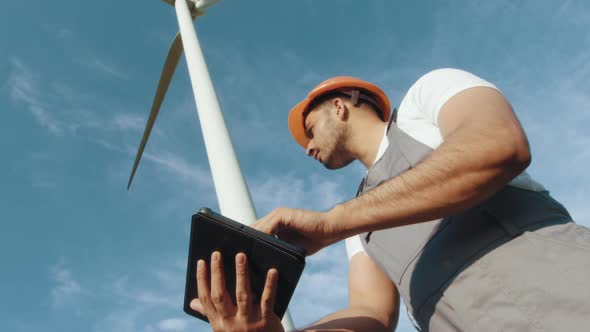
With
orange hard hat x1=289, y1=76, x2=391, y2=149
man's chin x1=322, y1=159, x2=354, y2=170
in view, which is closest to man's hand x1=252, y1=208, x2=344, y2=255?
man's chin x1=322, y1=159, x2=354, y2=170

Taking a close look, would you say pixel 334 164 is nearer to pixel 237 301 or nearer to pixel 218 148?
pixel 237 301

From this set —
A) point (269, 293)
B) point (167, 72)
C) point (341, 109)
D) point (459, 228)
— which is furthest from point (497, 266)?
point (167, 72)

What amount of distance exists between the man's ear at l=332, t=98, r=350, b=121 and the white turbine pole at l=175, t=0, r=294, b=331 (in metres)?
1.74

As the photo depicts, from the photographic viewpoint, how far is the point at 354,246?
4090 mm

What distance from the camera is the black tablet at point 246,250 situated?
8.03ft

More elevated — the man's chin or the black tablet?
the man's chin

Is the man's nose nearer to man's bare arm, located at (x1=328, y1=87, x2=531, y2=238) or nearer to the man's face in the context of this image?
the man's face

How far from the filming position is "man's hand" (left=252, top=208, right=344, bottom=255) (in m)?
2.59

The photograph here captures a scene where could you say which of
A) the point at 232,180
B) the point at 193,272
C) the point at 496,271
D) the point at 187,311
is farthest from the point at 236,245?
the point at 232,180

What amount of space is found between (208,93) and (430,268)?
19.1 ft

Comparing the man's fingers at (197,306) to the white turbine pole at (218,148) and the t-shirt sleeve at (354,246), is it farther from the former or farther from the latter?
the white turbine pole at (218,148)

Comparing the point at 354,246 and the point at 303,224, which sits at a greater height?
the point at 354,246

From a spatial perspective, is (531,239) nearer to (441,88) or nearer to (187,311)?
(441,88)

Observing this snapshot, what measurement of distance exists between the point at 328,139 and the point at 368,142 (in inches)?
18.6
